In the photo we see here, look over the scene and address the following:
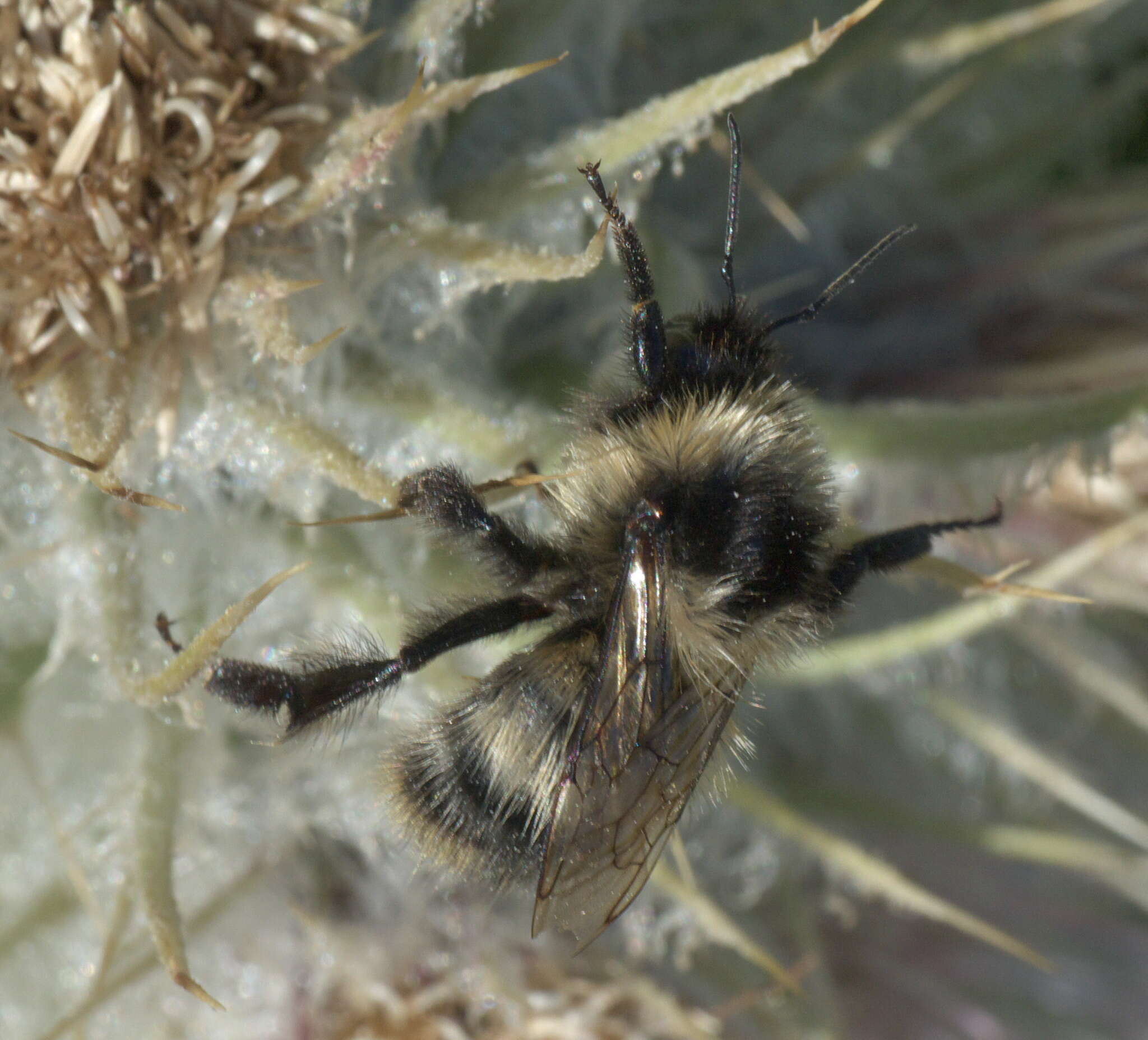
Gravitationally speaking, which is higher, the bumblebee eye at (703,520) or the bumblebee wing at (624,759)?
the bumblebee eye at (703,520)

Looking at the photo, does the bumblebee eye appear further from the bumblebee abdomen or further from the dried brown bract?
the dried brown bract

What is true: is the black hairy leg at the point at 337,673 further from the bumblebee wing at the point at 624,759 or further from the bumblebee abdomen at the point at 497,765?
the bumblebee wing at the point at 624,759

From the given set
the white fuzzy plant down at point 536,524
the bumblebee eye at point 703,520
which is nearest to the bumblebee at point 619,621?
the bumblebee eye at point 703,520

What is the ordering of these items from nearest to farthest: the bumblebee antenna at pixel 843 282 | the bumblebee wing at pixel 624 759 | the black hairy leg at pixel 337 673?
the bumblebee wing at pixel 624 759 < the black hairy leg at pixel 337 673 < the bumblebee antenna at pixel 843 282

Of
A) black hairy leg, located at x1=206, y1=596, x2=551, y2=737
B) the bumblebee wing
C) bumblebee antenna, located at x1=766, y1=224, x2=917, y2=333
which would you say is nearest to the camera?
the bumblebee wing

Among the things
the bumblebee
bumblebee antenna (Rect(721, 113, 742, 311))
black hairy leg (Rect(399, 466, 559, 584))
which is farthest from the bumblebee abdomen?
bumblebee antenna (Rect(721, 113, 742, 311))

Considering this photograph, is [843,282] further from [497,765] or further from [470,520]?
[497,765]

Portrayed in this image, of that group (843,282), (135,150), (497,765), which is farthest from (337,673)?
(843,282)
